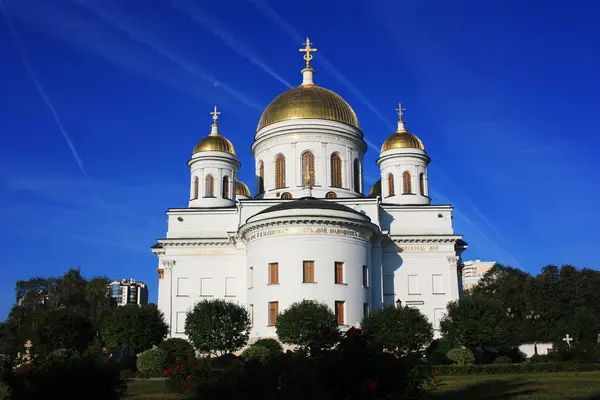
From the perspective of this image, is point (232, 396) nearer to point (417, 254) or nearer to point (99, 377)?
point (99, 377)

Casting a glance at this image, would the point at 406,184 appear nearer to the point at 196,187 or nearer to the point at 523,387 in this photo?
the point at 196,187

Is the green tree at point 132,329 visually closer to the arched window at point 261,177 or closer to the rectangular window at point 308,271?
the rectangular window at point 308,271

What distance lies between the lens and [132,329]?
108 feet

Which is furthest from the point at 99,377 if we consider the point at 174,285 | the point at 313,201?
the point at 174,285

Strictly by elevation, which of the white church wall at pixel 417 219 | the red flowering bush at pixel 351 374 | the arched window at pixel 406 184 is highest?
the arched window at pixel 406 184

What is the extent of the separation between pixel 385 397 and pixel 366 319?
23186 millimetres

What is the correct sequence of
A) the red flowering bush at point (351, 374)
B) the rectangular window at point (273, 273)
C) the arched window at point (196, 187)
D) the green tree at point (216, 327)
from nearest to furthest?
the red flowering bush at point (351, 374)
the green tree at point (216, 327)
the rectangular window at point (273, 273)
the arched window at point (196, 187)

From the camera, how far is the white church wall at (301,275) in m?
33.8

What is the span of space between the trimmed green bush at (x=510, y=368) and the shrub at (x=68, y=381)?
16263mm

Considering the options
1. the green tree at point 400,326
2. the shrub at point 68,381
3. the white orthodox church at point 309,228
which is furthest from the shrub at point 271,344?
the shrub at point 68,381

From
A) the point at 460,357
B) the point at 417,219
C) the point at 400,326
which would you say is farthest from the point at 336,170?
the point at 460,357

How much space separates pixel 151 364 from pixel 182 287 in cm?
1361

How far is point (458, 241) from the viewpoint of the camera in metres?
42.6

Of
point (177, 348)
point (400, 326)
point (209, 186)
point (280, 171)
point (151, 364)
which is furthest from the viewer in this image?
point (209, 186)
